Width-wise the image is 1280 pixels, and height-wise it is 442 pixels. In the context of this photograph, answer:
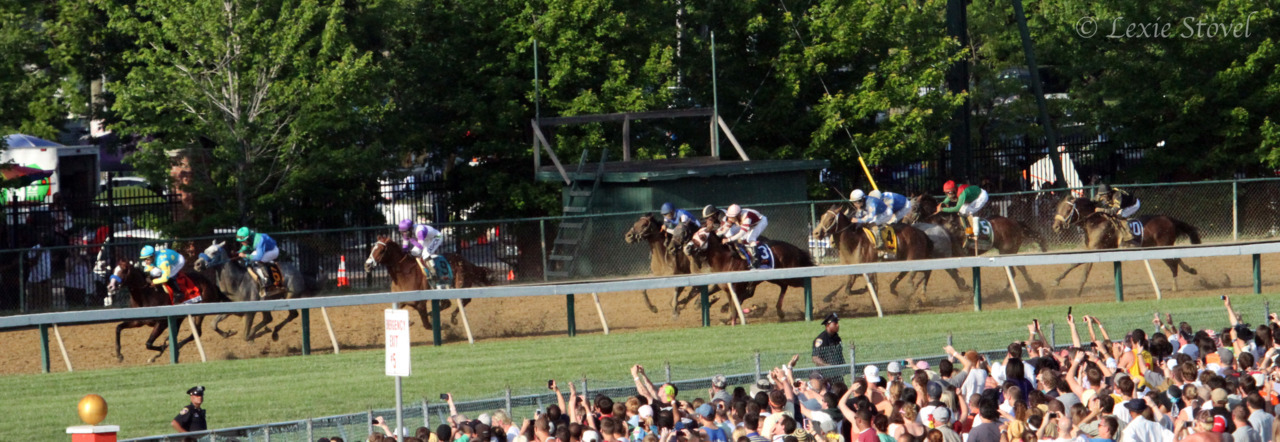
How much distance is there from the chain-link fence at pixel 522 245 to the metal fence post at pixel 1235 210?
0.02m

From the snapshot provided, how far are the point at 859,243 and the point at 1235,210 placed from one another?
6421 millimetres

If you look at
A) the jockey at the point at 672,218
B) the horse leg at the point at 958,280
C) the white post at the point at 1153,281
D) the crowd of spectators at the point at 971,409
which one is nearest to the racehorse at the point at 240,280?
the jockey at the point at 672,218

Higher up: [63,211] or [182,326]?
[63,211]

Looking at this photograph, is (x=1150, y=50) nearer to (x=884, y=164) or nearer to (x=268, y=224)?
(x=884, y=164)

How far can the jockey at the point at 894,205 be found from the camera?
949 inches

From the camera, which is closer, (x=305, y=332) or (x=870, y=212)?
(x=305, y=332)

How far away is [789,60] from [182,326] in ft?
46.1

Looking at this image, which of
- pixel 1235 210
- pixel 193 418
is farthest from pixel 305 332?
pixel 1235 210

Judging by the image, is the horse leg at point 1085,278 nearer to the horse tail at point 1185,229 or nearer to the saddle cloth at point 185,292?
the horse tail at point 1185,229

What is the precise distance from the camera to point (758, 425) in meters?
10.4

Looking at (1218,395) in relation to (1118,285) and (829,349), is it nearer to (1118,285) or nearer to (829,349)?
(829,349)

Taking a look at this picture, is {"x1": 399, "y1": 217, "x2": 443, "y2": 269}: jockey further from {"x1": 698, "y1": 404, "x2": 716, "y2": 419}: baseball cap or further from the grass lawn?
{"x1": 698, "y1": 404, "x2": 716, "y2": 419}: baseball cap

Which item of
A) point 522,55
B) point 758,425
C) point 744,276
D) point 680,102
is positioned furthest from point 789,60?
point 758,425

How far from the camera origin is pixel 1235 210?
25016mm
